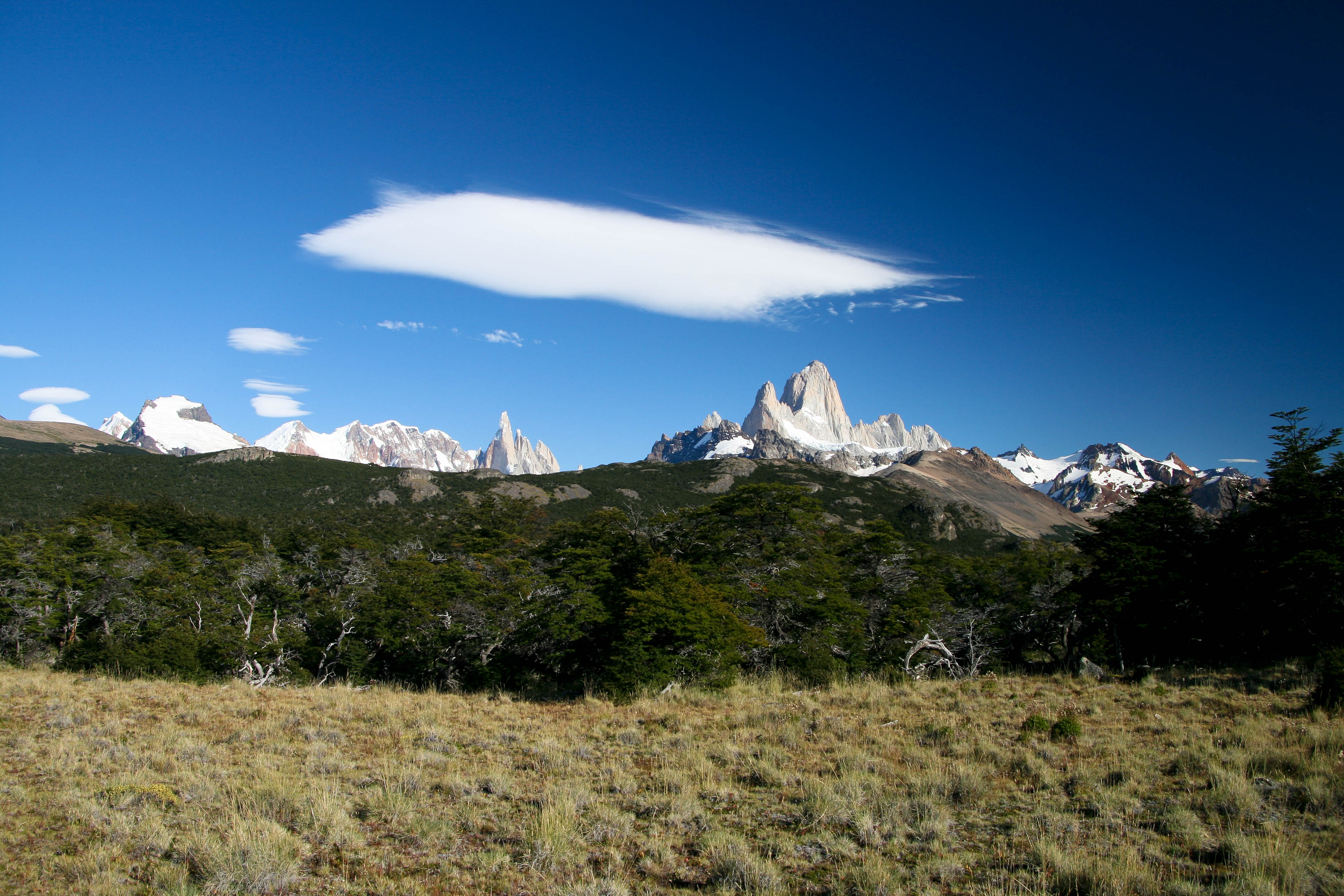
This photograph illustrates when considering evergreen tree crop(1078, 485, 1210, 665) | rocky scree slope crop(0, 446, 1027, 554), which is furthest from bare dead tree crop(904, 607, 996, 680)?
rocky scree slope crop(0, 446, 1027, 554)

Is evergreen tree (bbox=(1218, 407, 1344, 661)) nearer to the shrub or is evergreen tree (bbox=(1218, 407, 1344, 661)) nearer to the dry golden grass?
the dry golden grass

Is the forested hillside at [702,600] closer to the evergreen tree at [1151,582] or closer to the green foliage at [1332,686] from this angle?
the evergreen tree at [1151,582]

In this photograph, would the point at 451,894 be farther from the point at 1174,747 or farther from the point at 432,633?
the point at 432,633

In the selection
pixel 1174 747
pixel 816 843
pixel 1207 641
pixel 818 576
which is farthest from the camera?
pixel 818 576

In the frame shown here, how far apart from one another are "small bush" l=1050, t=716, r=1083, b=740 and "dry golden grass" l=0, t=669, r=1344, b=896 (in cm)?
18

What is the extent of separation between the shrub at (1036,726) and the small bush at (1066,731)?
0.14 m

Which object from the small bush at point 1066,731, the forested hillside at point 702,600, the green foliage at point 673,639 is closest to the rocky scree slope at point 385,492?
the forested hillside at point 702,600

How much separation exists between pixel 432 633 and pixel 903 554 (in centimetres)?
2402

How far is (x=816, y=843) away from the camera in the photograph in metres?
7.48

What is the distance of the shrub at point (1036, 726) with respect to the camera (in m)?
11.8

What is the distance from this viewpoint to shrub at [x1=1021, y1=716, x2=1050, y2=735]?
11.8 m

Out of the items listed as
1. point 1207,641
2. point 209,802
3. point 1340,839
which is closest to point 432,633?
point 209,802

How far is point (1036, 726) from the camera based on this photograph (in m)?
11.8

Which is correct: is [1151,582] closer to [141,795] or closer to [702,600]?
[702,600]
